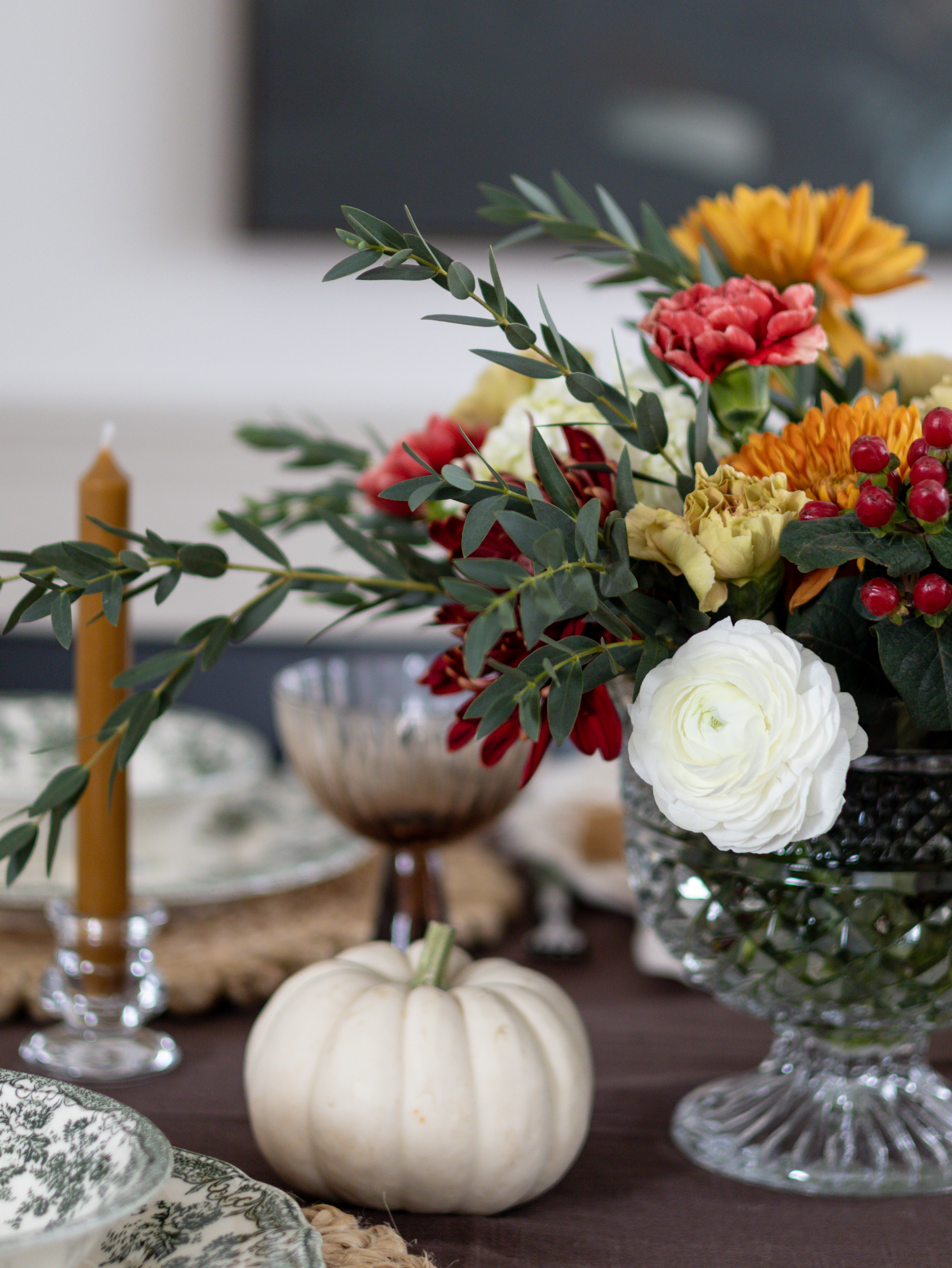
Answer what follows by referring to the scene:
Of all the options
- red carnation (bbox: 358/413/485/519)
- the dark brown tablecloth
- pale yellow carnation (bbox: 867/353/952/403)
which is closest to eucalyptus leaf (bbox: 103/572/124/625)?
red carnation (bbox: 358/413/485/519)

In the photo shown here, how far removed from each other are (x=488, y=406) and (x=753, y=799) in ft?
0.81

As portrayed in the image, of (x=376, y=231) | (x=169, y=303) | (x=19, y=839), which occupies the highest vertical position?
(x=169, y=303)

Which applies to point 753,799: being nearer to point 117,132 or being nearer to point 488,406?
point 488,406

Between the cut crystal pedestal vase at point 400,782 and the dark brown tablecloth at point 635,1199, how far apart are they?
11 centimetres

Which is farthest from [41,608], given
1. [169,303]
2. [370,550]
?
[169,303]

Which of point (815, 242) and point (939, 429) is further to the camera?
point (815, 242)

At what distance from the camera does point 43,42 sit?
1.55 m

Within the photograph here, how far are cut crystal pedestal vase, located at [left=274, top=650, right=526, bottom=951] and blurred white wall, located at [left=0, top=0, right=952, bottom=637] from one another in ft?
3.16

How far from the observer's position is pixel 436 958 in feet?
1.63

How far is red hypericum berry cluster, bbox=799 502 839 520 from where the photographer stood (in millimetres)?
415

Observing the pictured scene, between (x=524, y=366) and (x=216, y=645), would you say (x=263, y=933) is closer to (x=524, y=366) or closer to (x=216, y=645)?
Answer: (x=216, y=645)

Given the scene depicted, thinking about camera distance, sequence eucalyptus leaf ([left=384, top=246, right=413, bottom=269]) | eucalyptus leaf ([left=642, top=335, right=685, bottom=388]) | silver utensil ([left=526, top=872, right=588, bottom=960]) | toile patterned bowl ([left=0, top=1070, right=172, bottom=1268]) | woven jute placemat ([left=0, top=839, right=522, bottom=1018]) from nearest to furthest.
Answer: toile patterned bowl ([left=0, top=1070, right=172, bottom=1268]) < eucalyptus leaf ([left=384, top=246, right=413, bottom=269]) < eucalyptus leaf ([left=642, top=335, right=685, bottom=388]) < woven jute placemat ([left=0, top=839, right=522, bottom=1018]) < silver utensil ([left=526, top=872, right=588, bottom=960])

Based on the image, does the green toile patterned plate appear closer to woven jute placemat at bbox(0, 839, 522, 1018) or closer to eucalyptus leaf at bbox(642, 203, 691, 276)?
woven jute placemat at bbox(0, 839, 522, 1018)

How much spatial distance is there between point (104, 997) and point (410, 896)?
0.17 metres
